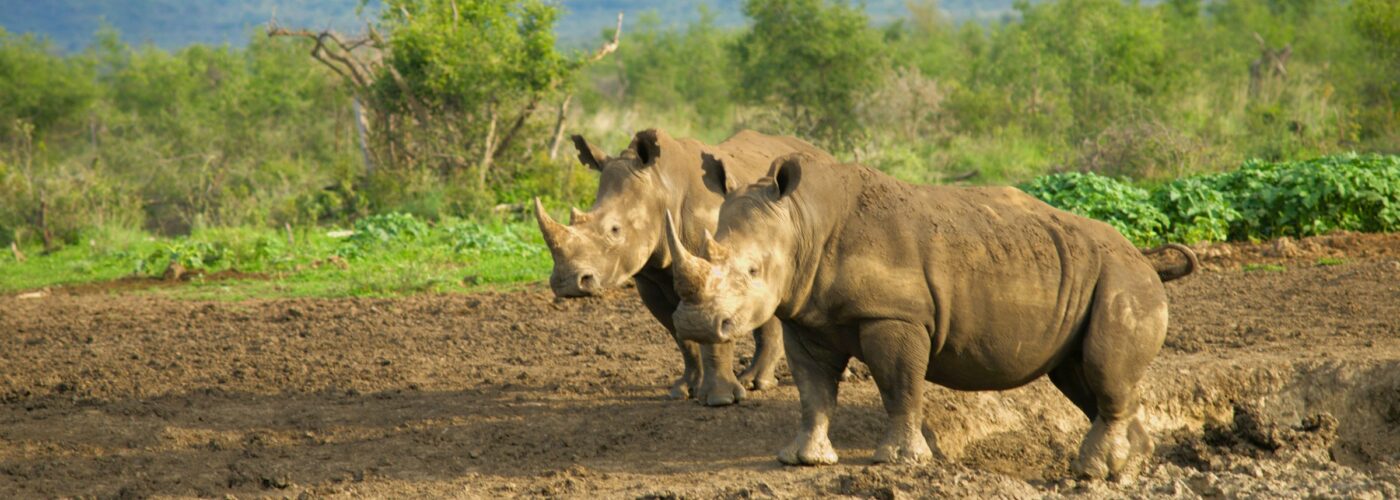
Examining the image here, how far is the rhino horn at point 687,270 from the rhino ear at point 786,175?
0.67m

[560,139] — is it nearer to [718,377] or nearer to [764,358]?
[764,358]

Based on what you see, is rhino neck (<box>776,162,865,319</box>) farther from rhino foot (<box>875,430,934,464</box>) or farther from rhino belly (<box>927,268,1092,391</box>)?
rhino foot (<box>875,430,934,464</box>)

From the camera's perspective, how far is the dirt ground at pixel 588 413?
6355 mm

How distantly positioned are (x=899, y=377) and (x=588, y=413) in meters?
2.26

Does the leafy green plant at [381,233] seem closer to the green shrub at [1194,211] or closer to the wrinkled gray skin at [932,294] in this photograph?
the green shrub at [1194,211]

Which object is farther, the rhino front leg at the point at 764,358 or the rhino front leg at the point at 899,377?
the rhino front leg at the point at 764,358

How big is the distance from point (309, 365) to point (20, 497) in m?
3.31

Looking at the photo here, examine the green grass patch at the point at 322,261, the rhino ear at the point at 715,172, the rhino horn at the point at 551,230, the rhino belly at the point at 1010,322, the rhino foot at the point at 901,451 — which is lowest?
the green grass patch at the point at 322,261

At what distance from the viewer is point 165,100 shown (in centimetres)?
3634

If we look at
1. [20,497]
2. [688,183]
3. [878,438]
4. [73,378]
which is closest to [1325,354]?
[878,438]

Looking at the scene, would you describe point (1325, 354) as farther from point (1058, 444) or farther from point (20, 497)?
point (20, 497)

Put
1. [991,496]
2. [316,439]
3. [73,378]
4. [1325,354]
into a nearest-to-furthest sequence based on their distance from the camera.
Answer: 1. [991,496]
2. [316,439]
3. [1325,354]
4. [73,378]

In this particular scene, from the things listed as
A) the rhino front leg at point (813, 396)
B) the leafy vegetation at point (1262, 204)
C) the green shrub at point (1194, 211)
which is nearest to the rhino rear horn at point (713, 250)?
the rhino front leg at point (813, 396)

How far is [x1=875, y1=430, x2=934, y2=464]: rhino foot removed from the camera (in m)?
6.21
